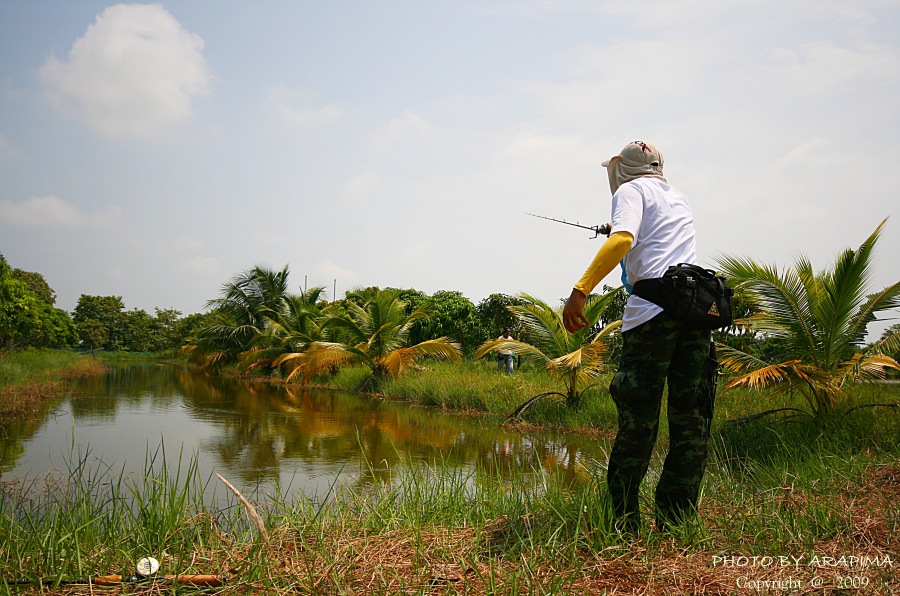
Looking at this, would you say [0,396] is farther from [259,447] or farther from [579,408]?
[579,408]

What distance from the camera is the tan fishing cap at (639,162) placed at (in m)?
2.79

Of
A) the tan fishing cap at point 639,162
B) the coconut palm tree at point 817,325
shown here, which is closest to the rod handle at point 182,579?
the tan fishing cap at point 639,162

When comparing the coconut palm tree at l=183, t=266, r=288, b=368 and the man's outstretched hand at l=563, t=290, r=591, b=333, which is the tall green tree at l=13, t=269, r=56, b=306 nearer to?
the coconut palm tree at l=183, t=266, r=288, b=368

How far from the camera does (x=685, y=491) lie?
8.20 ft

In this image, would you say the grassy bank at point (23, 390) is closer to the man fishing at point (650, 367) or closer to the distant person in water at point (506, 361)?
the man fishing at point (650, 367)

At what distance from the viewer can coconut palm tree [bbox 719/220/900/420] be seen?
5.50m

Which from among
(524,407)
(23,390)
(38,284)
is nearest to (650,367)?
(524,407)

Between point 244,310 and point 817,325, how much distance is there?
81.8ft

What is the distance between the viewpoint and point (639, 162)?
2.81 metres

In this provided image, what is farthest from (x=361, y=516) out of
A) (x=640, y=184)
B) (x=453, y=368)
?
(x=453, y=368)

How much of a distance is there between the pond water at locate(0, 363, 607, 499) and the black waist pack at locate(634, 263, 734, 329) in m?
1.43

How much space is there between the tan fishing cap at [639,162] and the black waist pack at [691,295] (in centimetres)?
53

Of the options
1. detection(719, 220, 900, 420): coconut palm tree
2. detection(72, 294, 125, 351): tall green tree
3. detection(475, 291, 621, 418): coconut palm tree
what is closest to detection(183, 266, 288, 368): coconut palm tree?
detection(475, 291, 621, 418): coconut palm tree

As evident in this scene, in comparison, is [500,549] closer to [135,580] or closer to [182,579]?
[182,579]
